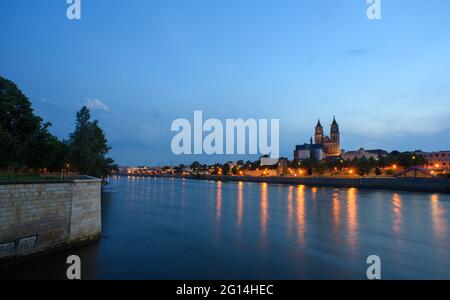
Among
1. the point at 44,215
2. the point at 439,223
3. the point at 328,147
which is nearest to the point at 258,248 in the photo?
the point at 44,215

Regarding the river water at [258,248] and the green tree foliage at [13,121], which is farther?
the green tree foliage at [13,121]

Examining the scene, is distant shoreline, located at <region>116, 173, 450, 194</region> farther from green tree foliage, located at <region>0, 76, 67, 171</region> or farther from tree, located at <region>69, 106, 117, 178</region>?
green tree foliage, located at <region>0, 76, 67, 171</region>

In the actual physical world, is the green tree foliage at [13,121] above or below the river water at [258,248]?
above

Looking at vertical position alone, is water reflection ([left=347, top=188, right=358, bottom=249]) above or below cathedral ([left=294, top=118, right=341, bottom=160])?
below

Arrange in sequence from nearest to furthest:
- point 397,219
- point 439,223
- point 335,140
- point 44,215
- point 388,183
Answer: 1. point 44,215
2. point 439,223
3. point 397,219
4. point 388,183
5. point 335,140

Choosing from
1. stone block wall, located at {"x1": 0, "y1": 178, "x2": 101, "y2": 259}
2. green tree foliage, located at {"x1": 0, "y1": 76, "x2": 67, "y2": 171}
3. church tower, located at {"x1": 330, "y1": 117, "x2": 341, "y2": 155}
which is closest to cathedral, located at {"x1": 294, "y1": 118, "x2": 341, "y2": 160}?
church tower, located at {"x1": 330, "y1": 117, "x2": 341, "y2": 155}

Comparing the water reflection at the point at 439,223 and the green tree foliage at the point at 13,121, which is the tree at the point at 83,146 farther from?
the water reflection at the point at 439,223

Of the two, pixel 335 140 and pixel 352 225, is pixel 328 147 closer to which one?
pixel 335 140

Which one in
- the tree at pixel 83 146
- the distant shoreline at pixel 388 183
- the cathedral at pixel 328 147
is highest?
the cathedral at pixel 328 147

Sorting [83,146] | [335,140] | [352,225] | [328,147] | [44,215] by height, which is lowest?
[352,225]

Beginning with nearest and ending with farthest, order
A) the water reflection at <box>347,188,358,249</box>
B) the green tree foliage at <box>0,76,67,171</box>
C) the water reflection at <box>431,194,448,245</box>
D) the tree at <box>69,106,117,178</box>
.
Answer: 1. the water reflection at <box>347,188,358,249</box>
2. the green tree foliage at <box>0,76,67,171</box>
3. the water reflection at <box>431,194,448,245</box>
4. the tree at <box>69,106,117,178</box>

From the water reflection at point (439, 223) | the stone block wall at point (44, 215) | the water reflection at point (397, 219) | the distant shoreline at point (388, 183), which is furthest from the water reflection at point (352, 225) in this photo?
the distant shoreline at point (388, 183)

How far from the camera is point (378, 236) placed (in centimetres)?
2555
